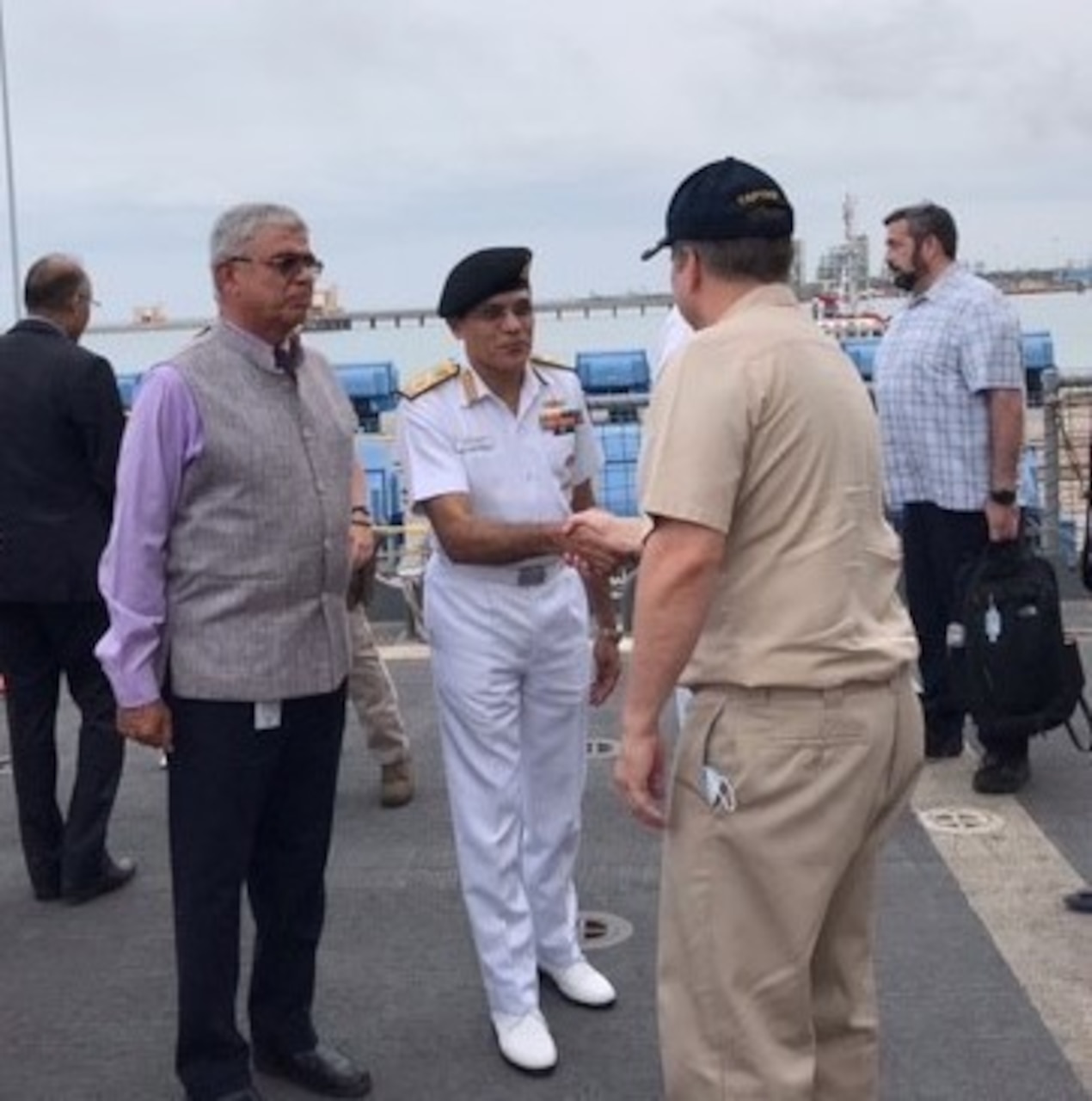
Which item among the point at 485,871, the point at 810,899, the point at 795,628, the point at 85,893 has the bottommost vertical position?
the point at 85,893

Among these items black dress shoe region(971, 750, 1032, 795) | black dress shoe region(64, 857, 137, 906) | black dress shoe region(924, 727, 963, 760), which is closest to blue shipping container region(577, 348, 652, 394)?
black dress shoe region(924, 727, 963, 760)

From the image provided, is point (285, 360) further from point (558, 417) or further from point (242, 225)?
point (558, 417)

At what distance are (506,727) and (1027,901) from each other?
1.68 metres

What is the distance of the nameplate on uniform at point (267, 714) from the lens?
9.37 ft

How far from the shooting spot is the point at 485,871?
325 centimetres

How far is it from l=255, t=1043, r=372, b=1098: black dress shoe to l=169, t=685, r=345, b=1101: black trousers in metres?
0.03

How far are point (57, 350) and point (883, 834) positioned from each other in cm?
274

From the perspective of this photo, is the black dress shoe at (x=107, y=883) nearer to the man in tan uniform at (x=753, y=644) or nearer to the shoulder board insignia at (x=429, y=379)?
the shoulder board insignia at (x=429, y=379)

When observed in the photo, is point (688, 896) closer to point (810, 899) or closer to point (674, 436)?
point (810, 899)

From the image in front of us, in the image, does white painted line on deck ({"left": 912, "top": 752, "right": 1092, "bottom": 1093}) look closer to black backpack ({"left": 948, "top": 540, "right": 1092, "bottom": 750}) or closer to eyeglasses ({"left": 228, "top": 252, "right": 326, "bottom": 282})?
black backpack ({"left": 948, "top": 540, "right": 1092, "bottom": 750})

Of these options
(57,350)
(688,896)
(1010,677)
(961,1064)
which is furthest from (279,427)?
(1010,677)

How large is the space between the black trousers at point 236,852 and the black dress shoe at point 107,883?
129 centimetres

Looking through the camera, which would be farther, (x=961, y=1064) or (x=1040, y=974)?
(x=1040, y=974)

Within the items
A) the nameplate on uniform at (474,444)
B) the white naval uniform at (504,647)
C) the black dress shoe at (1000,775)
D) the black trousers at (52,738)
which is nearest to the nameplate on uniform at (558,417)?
the white naval uniform at (504,647)
